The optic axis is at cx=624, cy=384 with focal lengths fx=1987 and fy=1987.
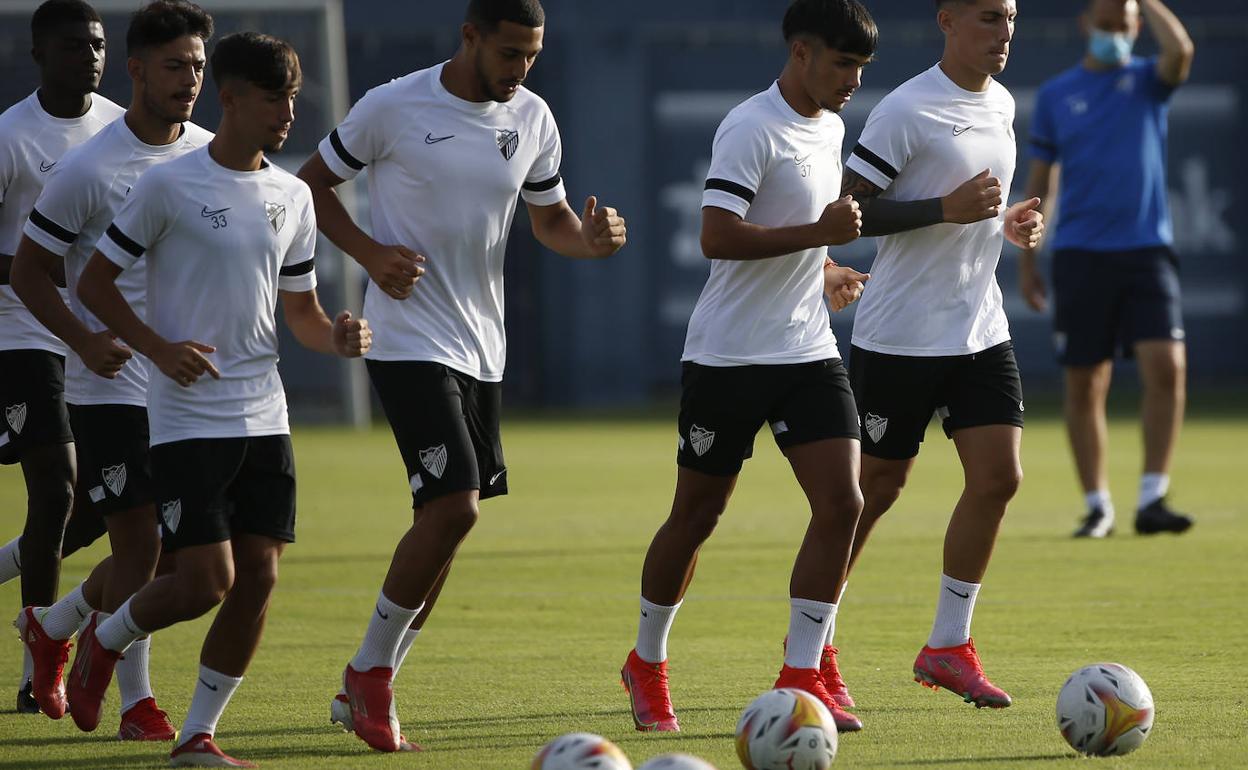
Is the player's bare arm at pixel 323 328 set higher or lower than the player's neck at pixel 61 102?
Answer: lower

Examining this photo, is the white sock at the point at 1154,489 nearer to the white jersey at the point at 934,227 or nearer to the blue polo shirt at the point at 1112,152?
the blue polo shirt at the point at 1112,152

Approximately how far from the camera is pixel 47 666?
21.1ft

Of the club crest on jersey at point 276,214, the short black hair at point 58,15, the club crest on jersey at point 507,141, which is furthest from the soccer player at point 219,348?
the short black hair at point 58,15

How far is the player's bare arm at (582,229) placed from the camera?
19.7ft

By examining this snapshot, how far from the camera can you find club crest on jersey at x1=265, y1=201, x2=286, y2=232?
5.56 m

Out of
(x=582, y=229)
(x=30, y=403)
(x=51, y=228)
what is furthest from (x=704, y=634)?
(x=51, y=228)

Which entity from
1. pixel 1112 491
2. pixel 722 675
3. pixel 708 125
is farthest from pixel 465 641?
pixel 708 125

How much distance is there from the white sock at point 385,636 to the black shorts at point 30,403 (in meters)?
1.58

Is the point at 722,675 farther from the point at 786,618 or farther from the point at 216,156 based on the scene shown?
the point at 216,156

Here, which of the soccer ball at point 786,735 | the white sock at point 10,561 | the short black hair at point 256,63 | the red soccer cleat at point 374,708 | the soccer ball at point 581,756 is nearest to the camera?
the soccer ball at point 581,756

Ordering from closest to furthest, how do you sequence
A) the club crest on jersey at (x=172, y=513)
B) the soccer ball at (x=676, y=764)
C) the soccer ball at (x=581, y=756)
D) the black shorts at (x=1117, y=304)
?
the soccer ball at (x=676, y=764), the soccer ball at (x=581, y=756), the club crest on jersey at (x=172, y=513), the black shorts at (x=1117, y=304)

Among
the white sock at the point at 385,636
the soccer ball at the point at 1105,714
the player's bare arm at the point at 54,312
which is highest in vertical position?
the player's bare arm at the point at 54,312

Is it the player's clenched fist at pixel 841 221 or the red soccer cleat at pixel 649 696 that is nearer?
the player's clenched fist at pixel 841 221

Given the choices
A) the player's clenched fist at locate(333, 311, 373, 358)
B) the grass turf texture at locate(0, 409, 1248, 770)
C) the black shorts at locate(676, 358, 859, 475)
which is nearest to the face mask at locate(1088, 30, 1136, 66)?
the grass turf texture at locate(0, 409, 1248, 770)
